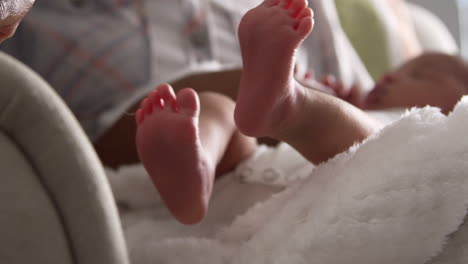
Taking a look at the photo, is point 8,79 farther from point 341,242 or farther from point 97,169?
point 341,242

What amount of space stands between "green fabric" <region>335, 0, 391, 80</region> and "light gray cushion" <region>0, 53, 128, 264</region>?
1.04m

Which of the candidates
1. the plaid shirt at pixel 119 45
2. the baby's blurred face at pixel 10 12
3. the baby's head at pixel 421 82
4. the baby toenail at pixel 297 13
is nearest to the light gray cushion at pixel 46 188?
the baby's blurred face at pixel 10 12

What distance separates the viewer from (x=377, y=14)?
55.7 inches

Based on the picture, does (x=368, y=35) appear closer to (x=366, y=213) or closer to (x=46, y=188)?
(x=366, y=213)

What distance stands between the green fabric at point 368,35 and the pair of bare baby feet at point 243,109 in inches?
→ 35.1

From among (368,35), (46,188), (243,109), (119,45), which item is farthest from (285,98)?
(368,35)

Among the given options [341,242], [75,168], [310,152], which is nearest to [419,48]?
[310,152]

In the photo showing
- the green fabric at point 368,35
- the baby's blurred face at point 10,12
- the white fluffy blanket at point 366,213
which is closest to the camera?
the baby's blurred face at point 10,12

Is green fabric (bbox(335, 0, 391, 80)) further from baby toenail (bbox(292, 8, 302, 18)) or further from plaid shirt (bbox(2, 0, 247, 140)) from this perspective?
baby toenail (bbox(292, 8, 302, 18))

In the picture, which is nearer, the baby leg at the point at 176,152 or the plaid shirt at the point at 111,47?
the baby leg at the point at 176,152

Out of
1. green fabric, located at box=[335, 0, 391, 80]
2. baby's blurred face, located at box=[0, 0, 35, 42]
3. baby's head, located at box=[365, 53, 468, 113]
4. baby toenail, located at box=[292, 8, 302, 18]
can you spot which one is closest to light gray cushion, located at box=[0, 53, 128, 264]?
baby's blurred face, located at box=[0, 0, 35, 42]

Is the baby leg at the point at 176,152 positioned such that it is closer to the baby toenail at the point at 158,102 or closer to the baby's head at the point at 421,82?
the baby toenail at the point at 158,102

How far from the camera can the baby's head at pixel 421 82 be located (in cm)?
96

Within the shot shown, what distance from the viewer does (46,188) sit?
39cm
